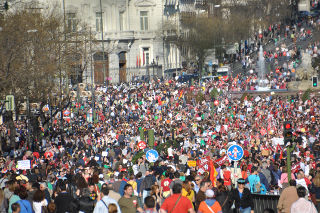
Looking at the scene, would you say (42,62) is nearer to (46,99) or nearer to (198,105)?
(46,99)

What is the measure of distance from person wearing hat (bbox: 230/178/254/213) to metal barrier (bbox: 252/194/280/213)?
1681 millimetres

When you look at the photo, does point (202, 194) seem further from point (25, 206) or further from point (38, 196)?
point (25, 206)

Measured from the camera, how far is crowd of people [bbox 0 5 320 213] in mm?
16703

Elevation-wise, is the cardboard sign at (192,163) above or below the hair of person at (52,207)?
below

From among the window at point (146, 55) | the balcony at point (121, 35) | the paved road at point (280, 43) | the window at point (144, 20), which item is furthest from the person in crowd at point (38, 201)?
the window at point (144, 20)

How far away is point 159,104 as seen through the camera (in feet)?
184

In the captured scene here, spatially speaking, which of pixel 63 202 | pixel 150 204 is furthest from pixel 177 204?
pixel 63 202

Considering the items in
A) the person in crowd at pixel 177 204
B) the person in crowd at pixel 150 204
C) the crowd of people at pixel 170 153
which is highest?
the person in crowd at pixel 150 204

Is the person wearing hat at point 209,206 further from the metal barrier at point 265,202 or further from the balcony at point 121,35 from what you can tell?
the balcony at point 121,35

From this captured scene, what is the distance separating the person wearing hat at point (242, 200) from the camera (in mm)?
16875

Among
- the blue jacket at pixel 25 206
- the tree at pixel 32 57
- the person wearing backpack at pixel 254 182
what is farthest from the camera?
the tree at pixel 32 57

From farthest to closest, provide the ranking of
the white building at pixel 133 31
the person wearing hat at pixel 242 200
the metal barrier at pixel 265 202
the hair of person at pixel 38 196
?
the white building at pixel 133 31, the metal barrier at pixel 265 202, the person wearing hat at pixel 242 200, the hair of person at pixel 38 196

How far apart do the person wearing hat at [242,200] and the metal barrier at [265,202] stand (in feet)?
5.52

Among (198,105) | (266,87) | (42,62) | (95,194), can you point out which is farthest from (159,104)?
(95,194)
